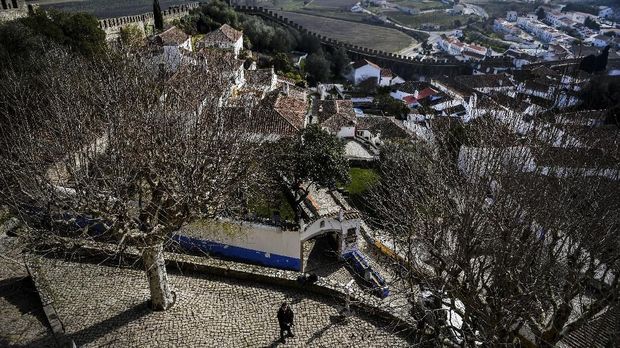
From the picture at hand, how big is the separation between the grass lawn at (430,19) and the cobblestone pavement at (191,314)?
99792mm

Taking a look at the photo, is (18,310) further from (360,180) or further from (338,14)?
(338,14)

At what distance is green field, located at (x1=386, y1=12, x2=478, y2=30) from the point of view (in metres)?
104

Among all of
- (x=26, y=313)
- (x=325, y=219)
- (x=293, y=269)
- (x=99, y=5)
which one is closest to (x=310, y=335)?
(x=293, y=269)

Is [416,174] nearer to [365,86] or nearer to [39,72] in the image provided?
[39,72]

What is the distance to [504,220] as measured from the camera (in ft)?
30.8

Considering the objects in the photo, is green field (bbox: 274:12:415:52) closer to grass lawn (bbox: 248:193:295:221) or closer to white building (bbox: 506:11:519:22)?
white building (bbox: 506:11:519:22)

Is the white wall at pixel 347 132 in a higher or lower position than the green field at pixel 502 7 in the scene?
higher

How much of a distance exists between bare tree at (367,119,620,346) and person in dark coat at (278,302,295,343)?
2.63 meters

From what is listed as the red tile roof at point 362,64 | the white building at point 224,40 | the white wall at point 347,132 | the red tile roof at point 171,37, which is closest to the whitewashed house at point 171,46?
the red tile roof at point 171,37

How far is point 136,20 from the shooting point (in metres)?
36.2

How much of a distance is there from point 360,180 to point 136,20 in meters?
24.0

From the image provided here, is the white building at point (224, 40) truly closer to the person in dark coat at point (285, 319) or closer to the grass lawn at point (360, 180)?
the grass lawn at point (360, 180)

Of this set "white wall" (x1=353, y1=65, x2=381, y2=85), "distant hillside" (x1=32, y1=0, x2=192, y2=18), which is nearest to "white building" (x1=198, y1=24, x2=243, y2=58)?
A: "distant hillside" (x1=32, y1=0, x2=192, y2=18)

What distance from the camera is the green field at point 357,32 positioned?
84000 mm
